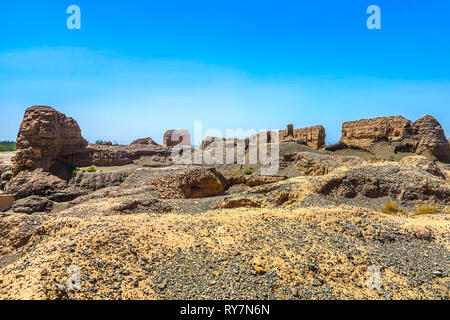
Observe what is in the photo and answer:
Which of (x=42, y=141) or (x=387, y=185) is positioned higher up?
(x=42, y=141)

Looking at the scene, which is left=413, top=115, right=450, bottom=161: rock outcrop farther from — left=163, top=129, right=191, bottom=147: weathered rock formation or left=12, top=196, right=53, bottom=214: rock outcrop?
left=12, top=196, right=53, bottom=214: rock outcrop

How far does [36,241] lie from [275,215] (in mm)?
5993

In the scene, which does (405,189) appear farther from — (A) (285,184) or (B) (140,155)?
(B) (140,155)

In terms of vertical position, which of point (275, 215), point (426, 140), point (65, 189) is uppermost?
point (426, 140)

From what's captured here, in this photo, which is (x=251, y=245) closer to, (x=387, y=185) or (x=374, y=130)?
(x=387, y=185)

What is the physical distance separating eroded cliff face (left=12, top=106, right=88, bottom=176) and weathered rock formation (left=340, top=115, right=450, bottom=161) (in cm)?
3481

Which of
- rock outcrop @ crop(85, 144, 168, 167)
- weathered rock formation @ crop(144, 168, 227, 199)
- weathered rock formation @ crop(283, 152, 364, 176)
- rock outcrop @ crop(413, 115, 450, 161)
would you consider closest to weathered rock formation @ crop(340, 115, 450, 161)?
rock outcrop @ crop(413, 115, 450, 161)

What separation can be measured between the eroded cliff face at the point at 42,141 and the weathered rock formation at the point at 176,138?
23.0 m

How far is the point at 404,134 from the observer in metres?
32.1

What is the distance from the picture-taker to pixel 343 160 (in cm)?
1877

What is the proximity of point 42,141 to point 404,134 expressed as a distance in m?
39.0

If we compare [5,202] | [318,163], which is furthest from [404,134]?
[5,202]

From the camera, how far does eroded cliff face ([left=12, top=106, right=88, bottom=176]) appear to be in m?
20.6

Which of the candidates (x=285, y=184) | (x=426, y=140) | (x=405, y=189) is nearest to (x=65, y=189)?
(x=285, y=184)
